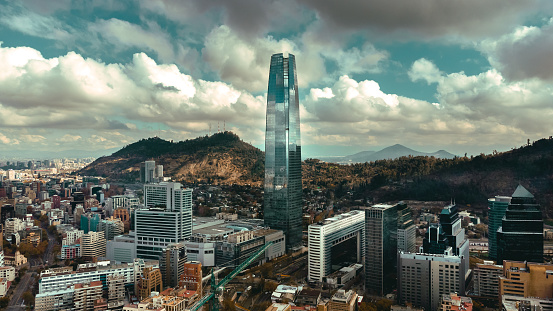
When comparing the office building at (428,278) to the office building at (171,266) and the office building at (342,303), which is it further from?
the office building at (171,266)

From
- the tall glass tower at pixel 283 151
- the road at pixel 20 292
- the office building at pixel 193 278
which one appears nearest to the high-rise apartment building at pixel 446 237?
the office building at pixel 193 278

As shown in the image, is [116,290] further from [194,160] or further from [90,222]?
[194,160]

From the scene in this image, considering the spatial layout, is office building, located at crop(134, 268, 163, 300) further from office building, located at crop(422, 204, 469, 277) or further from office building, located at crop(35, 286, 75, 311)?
office building, located at crop(422, 204, 469, 277)

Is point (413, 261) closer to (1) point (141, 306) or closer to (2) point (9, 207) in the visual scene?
(1) point (141, 306)

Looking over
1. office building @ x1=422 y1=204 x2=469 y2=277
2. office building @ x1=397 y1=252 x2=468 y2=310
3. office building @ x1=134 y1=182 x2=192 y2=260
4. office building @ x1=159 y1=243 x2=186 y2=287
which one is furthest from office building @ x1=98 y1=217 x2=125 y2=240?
office building @ x1=422 y1=204 x2=469 y2=277

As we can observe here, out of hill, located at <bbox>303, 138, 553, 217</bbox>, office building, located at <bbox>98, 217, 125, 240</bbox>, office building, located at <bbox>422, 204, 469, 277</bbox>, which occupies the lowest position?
office building, located at <bbox>98, 217, 125, 240</bbox>

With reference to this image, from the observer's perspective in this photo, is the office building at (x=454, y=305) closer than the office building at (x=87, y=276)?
Yes

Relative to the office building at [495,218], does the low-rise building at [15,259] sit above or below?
below
